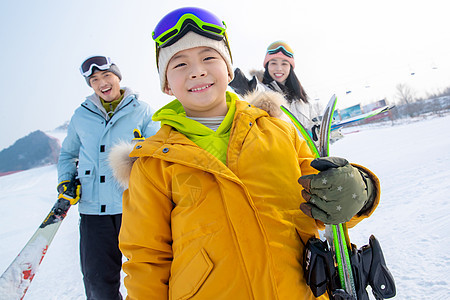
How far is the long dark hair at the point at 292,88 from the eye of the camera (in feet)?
10.2

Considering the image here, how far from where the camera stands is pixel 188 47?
1332 millimetres

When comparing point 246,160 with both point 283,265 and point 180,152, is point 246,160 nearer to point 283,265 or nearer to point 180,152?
point 180,152

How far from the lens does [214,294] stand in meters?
0.99

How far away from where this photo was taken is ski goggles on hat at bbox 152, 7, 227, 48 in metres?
1.35

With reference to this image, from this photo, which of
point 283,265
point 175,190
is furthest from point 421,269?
point 175,190

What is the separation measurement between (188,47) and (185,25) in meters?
0.13

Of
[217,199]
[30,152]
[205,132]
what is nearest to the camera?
[217,199]

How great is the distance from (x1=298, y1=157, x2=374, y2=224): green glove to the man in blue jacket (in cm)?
192

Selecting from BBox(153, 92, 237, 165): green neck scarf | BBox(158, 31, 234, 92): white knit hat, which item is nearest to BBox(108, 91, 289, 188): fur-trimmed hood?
BBox(153, 92, 237, 165): green neck scarf

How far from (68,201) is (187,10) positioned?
7.47 ft

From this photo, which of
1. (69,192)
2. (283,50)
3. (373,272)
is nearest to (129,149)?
(373,272)

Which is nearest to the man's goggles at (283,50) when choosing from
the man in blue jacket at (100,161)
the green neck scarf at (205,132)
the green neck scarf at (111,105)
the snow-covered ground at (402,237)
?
the man in blue jacket at (100,161)

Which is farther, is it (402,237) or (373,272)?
(402,237)

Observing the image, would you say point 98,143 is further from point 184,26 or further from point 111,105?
point 184,26
